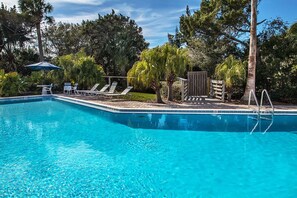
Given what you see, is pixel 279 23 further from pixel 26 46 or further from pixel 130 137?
pixel 26 46

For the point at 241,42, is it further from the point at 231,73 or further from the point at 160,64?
the point at 160,64

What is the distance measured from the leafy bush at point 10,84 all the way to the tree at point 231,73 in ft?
42.6

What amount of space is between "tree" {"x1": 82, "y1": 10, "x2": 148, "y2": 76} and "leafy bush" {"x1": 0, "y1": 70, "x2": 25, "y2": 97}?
7.94m

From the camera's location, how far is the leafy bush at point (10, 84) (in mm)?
15922

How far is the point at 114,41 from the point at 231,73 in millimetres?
13022

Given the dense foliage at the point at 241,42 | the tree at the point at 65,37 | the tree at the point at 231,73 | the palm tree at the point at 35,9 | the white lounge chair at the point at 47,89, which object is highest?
the palm tree at the point at 35,9

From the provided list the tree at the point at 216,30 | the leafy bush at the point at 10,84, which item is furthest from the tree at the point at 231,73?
the leafy bush at the point at 10,84

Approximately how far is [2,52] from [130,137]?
887 inches

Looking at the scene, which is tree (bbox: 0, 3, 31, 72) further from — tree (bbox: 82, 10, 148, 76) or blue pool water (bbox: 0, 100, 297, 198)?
blue pool water (bbox: 0, 100, 297, 198)

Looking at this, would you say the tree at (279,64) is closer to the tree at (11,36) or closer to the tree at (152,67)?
the tree at (152,67)

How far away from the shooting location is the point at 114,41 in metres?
22.5

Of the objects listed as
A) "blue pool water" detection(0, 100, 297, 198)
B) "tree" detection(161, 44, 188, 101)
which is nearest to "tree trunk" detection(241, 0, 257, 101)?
"blue pool water" detection(0, 100, 297, 198)

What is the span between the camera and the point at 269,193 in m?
4.28

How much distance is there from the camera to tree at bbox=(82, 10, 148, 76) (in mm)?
21891
